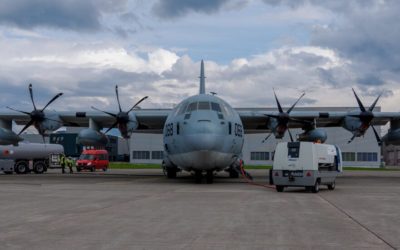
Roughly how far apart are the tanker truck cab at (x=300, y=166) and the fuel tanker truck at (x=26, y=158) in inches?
1186

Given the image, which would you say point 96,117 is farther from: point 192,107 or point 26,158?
point 26,158

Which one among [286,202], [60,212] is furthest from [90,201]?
[286,202]

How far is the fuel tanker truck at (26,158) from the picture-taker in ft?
150

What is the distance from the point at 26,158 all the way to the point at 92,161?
331 inches

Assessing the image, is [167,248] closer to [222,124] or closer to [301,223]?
[301,223]

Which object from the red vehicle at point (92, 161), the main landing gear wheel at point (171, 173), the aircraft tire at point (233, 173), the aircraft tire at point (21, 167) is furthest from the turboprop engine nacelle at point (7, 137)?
→ the red vehicle at point (92, 161)

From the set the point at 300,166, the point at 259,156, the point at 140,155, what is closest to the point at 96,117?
the point at 300,166

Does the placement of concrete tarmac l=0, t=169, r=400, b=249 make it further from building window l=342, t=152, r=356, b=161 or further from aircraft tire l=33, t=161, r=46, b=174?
building window l=342, t=152, r=356, b=161

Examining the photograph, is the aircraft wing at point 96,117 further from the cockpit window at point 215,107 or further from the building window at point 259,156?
the building window at point 259,156

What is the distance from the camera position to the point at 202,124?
25625 mm

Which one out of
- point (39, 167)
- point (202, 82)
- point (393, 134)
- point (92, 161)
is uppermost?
point (202, 82)

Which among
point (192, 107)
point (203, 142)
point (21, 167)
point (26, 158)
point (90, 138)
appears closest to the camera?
point (203, 142)

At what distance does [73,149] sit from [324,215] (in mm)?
104549

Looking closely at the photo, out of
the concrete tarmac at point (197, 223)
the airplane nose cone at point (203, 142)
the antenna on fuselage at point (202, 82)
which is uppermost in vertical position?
the antenna on fuselage at point (202, 82)
